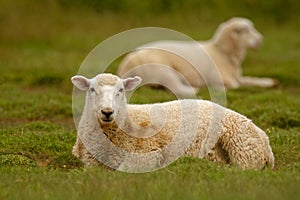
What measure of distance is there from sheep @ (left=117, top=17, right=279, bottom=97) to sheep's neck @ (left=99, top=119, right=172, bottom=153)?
7020mm

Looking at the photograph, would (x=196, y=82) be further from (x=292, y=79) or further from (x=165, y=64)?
(x=292, y=79)

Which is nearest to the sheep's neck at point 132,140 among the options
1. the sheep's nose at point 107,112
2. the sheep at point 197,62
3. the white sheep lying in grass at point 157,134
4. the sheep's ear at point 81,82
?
the white sheep lying in grass at point 157,134

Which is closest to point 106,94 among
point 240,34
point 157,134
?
point 157,134

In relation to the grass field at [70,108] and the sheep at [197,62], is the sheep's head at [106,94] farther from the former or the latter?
the sheep at [197,62]

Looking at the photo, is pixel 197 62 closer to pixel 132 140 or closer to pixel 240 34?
pixel 240 34

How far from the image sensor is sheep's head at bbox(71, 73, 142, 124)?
8.14m

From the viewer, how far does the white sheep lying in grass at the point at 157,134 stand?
27.7 ft

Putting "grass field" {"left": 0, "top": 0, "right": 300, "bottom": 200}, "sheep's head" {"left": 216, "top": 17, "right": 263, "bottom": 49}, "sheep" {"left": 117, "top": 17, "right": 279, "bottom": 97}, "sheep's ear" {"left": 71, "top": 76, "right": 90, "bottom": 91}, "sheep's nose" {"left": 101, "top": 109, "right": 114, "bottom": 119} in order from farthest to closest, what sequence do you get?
1. "sheep's head" {"left": 216, "top": 17, "right": 263, "bottom": 49}
2. "sheep" {"left": 117, "top": 17, "right": 279, "bottom": 97}
3. "sheep's ear" {"left": 71, "top": 76, "right": 90, "bottom": 91}
4. "sheep's nose" {"left": 101, "top": 109, "right": 114, "bottom": 119}
5. "grass field" {"left": 0, "top": 0, "right": 300, "bottom": 200}

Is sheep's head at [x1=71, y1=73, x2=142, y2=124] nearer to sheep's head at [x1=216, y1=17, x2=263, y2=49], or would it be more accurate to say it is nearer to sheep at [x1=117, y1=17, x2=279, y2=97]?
sheep at [x1=117, y1=17, x2=279, y2=97]

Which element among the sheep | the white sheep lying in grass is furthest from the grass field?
the sheep

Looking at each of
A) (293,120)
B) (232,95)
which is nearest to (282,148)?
(293,120)

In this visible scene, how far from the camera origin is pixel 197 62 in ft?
57.1

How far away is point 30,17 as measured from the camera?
78.6 ft

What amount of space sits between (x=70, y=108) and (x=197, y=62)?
17.3 feet
